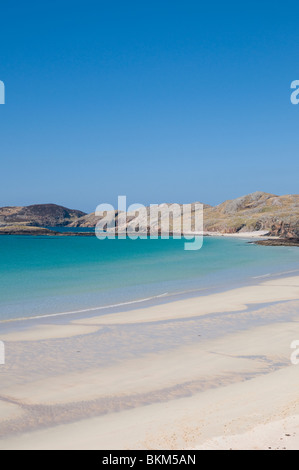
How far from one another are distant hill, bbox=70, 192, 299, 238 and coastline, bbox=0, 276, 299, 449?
92.6m

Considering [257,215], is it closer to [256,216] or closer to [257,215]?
[257,215]

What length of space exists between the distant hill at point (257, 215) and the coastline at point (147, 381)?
92.6 m

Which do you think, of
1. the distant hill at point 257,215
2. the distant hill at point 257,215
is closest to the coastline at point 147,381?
the distant hill at point 257,215

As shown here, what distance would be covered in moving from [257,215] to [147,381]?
5404 inches

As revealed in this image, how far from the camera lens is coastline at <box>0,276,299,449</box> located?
693 centimetres

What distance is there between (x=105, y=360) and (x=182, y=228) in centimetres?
16014

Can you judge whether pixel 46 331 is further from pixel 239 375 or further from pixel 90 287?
pixel 90 287

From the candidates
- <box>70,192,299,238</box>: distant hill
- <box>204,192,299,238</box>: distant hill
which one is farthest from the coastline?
<box>204,192,299,238</box>: distant hill

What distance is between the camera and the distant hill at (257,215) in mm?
114188

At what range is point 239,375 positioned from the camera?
974 cm

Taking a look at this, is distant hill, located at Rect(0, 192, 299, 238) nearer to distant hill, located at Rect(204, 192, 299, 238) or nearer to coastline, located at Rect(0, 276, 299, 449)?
distant hill, located at Rect(204, 192, 299, 238)

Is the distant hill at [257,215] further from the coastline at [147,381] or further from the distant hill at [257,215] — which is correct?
the coastline at [147,381]

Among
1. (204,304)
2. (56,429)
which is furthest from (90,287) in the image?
(56,429)
